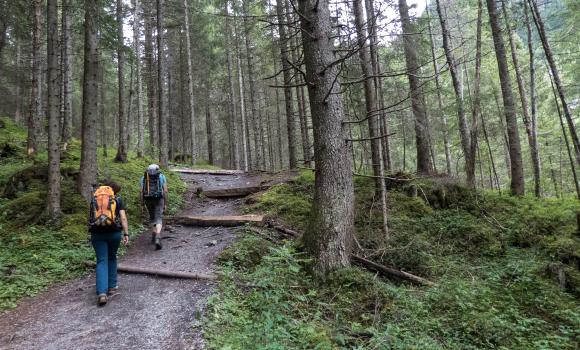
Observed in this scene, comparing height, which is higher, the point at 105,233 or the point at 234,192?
the point at 234,192

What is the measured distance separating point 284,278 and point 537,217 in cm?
794

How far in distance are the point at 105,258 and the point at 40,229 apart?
11.3 ft

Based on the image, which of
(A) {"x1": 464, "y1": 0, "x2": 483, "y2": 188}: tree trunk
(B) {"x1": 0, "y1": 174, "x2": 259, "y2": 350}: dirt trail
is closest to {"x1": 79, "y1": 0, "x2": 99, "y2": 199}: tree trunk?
(B) {"x1": 0, "y1": 174, "x2": 259, "y2": 350}: dirt trail

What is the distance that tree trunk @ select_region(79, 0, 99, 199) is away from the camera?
8547 mm

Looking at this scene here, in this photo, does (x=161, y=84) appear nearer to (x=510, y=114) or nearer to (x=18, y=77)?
(x=510, y=114)

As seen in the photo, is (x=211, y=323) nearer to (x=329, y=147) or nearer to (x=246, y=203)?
(x=329, y=147)

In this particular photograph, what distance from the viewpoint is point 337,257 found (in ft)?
19.0

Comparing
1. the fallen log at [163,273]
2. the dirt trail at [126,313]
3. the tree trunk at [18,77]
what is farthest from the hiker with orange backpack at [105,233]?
the tree trunk at [18,77]

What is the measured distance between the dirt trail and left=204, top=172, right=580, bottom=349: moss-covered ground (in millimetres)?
391

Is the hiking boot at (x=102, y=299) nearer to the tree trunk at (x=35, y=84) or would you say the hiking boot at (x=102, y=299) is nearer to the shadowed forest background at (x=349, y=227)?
the shadowed forest background at (x=349, y=227)

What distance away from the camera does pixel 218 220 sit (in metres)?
8.80

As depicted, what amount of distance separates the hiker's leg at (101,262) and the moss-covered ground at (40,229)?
1.38 meters

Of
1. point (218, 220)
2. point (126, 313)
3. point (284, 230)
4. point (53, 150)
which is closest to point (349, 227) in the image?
point (284, 230)

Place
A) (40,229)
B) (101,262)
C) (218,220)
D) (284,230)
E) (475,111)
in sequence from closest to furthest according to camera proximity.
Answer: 1. (101,262)
2. (40,229)
3. (284,230)
4. (218,220)
5. (475,111)
